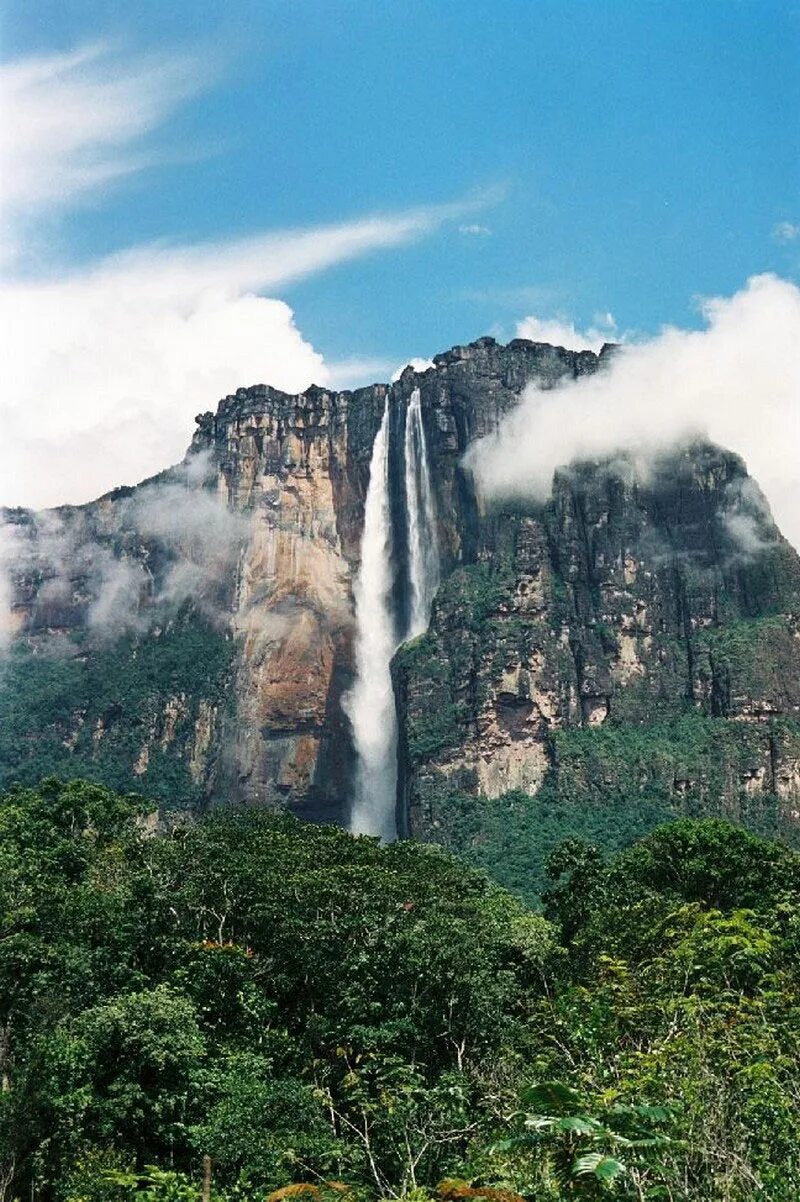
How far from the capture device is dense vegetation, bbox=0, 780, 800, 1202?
54.6 feet

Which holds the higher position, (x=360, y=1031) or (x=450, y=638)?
(x=450, y=638)

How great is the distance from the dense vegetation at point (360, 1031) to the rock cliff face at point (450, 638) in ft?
249

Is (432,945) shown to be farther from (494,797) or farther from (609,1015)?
(494,797)

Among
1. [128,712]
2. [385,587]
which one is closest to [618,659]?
[385,587]

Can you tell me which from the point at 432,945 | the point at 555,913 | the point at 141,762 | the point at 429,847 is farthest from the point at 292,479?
A: the point at 432,945

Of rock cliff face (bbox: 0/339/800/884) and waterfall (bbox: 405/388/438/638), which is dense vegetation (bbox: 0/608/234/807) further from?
waterfall (bbox: 405/388/438/638)

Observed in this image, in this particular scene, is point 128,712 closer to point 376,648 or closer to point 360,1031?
point 376,648

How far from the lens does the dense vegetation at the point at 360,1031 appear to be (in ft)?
54.6

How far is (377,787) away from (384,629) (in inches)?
628

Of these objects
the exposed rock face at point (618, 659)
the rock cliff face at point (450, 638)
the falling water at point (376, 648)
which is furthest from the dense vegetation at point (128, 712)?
the exposed rock face at point (618, 659)

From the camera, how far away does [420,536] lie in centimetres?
14388

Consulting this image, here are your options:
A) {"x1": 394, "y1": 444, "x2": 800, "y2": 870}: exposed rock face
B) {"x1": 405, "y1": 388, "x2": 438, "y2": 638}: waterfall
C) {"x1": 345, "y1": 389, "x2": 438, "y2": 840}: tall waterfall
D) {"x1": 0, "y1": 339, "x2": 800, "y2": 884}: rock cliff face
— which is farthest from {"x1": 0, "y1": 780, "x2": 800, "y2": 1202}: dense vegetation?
{"x1": 405, "y1": 388, "x2": 438, "y2": 638}: waterfall

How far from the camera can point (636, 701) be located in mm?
130625

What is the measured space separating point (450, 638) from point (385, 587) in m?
16.1
